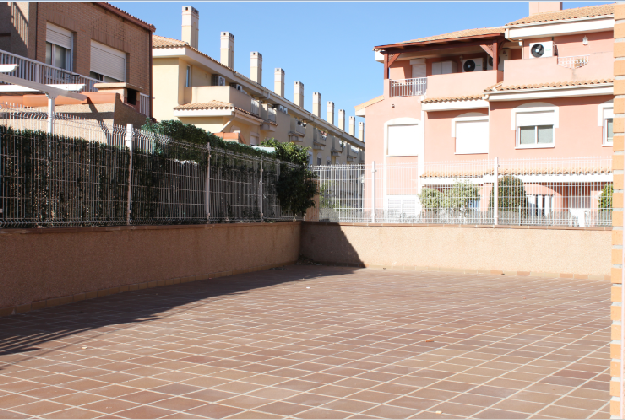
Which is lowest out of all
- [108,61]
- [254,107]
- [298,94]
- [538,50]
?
[108,61]

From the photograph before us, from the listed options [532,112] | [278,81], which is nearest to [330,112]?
[278,81]

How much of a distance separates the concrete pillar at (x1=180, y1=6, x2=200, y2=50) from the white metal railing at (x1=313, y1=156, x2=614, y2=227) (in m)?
19.8

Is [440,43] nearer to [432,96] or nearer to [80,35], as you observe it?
[432,96]

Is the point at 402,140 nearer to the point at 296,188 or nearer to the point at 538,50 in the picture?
the point at 538,50

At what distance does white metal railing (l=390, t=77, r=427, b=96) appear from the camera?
28297mm

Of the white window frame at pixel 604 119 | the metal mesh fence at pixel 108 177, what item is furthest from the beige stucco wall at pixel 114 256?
the white window frame at pixel 604 119

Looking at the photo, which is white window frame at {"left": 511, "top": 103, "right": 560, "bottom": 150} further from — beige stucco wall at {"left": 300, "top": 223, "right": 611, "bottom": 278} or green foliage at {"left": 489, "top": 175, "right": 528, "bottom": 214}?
beige stucco wall at {"left": 300, "top": 223, "right": 611, "bottom": 278}

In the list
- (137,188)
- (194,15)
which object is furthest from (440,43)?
(137,188)

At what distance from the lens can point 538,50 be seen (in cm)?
2580

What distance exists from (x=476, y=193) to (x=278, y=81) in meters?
37.1

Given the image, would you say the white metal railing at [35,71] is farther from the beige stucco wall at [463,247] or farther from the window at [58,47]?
the beige stucco wall at [463,247]

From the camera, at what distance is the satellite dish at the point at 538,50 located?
84.4 ft

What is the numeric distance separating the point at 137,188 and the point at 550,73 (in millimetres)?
18918

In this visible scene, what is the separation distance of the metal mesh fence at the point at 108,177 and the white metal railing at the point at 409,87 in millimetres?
15851
